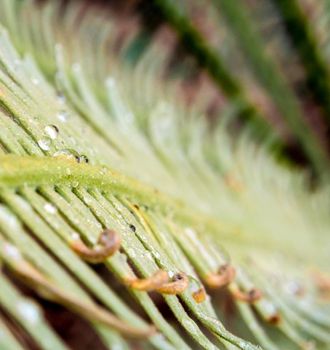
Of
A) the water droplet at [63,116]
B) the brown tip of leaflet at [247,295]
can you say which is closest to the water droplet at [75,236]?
the water droplet at [63,116]

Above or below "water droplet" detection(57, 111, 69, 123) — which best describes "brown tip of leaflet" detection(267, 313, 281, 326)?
below

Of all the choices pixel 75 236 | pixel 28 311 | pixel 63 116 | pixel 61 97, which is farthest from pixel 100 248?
Result: pixel 61 97

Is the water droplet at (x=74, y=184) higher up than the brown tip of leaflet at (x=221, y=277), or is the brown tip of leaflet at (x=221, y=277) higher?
the water droplet at (x=74, y=184)

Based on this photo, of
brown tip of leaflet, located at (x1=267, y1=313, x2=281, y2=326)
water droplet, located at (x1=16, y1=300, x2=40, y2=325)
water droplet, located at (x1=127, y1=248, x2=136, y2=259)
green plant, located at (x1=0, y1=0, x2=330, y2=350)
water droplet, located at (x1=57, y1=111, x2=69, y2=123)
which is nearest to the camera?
water droplet, located at (x1=16, y1=300, x2=40, y2=325)

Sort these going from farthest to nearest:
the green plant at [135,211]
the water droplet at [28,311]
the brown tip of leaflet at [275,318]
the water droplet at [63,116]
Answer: the brown tip of leaflet at [275,318]
the water droplet at [63,116]
the green plant at [135,211]
the water droplet at [28,311]

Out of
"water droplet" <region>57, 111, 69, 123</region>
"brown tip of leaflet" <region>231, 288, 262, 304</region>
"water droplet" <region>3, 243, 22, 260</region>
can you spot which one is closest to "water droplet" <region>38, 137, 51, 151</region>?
"water droplet" <region>57, 111, 69, 123</region>

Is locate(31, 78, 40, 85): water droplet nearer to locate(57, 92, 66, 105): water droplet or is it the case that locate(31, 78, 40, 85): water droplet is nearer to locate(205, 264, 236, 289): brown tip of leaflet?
locate(57, 92, 66, 105): water droplet

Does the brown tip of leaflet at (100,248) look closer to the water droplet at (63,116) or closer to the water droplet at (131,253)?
the water droplet at (131,253)

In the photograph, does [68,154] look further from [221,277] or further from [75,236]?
[221,277]

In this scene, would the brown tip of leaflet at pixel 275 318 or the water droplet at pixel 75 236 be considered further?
the brown tip of leaflet at pixel 275 318
